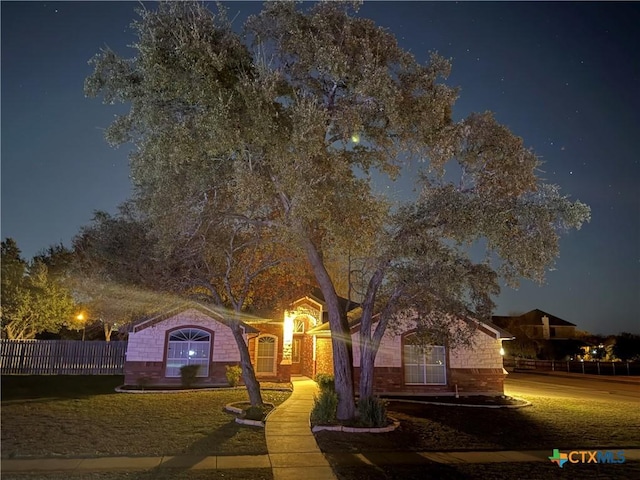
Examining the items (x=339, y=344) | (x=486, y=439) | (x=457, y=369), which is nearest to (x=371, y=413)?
(x=339, y=344)

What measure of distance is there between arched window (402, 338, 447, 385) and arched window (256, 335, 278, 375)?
8.37 meters

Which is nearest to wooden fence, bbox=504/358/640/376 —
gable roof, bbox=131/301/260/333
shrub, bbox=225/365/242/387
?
gable roof, bbox=131/301/260/333

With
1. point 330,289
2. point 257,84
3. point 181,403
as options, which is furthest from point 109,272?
point 257,84

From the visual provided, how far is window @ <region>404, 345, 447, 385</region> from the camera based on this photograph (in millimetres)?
23594

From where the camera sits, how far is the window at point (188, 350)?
2519 centimetres

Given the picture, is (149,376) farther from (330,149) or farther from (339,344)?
(330,149)

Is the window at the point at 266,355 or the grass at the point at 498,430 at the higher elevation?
the window at the point at 266,355

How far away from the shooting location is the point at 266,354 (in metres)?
28.5

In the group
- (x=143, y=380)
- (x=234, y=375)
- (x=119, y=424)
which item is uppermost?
(x=234, y=375)

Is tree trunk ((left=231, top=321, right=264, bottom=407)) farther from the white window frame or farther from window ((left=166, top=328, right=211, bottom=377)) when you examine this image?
the white window frame

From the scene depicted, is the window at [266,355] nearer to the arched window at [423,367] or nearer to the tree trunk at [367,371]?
the arched window at [423,367]

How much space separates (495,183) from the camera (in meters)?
13.2

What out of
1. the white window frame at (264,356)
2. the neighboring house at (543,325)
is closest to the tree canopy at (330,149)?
the white window frame at (264,356)

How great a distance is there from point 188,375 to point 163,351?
1.88m
